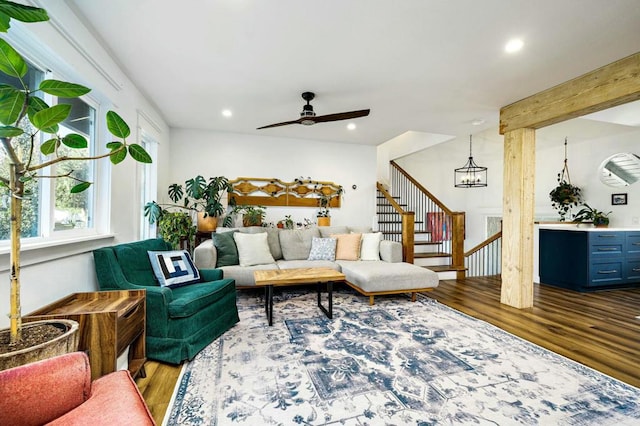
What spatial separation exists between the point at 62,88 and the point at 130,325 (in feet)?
4.48

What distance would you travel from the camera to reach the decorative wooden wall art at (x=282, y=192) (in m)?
5.16

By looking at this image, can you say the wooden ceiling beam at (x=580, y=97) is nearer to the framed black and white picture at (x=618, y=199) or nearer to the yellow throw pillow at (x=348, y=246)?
the yellow throw pillow at (x=348, y=246)

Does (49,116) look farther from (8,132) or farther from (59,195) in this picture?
(59,195)

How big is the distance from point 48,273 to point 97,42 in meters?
1.82

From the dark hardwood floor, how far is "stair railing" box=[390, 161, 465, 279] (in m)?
0.64

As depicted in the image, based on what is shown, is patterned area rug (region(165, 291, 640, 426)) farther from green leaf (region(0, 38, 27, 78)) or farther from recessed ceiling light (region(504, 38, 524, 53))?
recessed ceiling light (region(504, 38, 524, 53))

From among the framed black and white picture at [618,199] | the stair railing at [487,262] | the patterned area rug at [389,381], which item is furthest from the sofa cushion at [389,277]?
the framed black and white picture at [618,199]

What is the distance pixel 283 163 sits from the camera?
5.41 metres

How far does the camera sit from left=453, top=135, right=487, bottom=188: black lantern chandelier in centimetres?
593

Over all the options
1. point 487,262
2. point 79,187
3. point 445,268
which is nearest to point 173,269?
point 79,187

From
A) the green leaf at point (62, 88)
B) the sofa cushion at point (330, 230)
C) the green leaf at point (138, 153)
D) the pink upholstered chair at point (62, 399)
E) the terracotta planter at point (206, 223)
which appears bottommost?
the pink upholstered chair at point (62, 399)

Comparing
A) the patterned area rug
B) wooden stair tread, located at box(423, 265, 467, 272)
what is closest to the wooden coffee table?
the patterned area rug

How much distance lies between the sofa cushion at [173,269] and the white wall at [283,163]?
2.02m

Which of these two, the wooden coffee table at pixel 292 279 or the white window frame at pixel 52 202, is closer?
the white window frame at pixel 52 202
